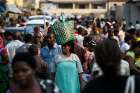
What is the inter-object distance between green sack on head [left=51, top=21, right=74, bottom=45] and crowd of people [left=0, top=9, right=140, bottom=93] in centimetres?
2

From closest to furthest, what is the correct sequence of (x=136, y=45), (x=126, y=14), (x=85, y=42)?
(x=136, y=45) → (x=85, y=42) → (x=126, y=14)

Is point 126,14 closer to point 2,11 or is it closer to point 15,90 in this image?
point 2,11

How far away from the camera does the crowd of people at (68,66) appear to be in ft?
17.0

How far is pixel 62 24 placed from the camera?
12.0 metres

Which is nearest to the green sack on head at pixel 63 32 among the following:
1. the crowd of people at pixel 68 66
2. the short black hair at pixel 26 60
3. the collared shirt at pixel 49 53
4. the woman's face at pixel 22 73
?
the crowd of people at pixel 68 66

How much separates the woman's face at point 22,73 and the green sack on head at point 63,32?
187 inches

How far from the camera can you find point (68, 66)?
9477mm

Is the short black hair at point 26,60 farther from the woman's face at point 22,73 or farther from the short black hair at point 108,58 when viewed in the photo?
the short black hair at point 108,58

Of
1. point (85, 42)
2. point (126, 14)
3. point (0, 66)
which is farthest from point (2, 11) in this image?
point (0, 66)

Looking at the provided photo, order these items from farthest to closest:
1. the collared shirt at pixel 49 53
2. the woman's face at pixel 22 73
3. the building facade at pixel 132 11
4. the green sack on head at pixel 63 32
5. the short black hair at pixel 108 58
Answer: the building facade at pixel 132 11, the collared shirt at pixel 49 53, the green sack on head at pixel 63 32, the woman's face at pixel 22 73, the short black hair at pixel 108 58

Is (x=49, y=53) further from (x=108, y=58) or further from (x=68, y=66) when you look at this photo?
(x=108, y=58)

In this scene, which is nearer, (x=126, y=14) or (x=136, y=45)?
(x=136, y=45)

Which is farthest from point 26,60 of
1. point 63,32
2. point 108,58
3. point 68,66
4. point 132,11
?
point 132,11

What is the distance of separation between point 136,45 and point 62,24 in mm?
2200
